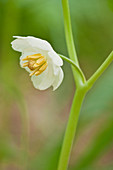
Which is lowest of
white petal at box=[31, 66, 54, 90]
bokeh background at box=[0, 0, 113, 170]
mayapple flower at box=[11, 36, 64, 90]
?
bokeh background at box=[0, 0, 113, 170]

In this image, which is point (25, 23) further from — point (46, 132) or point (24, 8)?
point (46, 132)

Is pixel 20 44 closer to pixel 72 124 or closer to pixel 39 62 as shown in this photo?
pixel 39 62

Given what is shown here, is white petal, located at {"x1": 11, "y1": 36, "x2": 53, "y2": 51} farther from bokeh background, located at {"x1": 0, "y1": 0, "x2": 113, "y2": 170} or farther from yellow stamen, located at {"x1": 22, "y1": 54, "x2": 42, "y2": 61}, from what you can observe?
bokeh background, located at {"x1": 0, "y1": 0, "x2": 113, "y2": 170}

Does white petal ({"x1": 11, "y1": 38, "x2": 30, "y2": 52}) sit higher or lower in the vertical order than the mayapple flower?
higher

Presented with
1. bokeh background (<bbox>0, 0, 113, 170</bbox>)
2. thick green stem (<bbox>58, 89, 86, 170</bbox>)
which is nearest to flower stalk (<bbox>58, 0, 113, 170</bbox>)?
thick green stem (<bbox>58, 89, 86, 170</bbox>)

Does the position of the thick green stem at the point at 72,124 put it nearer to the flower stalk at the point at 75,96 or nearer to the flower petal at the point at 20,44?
the flower stalk at the point at 75,96

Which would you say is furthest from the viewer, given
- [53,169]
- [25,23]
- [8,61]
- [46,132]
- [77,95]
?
[46,132]

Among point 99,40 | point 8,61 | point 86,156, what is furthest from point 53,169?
point 99,40

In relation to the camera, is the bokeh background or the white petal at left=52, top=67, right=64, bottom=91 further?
the bokeh background
